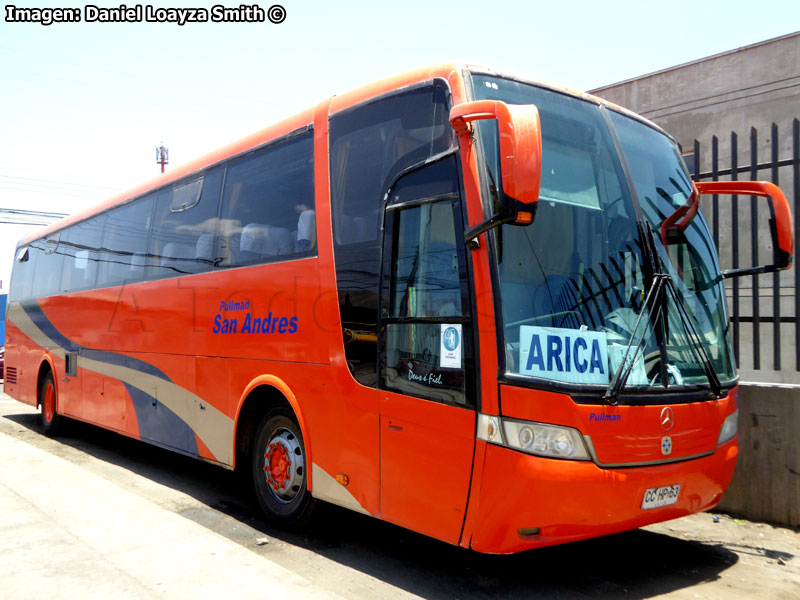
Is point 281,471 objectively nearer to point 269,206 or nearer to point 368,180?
point 269,206

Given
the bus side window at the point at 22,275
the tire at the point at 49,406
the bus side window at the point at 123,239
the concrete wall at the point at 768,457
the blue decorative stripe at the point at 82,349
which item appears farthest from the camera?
the bus side window at the point at 22,275

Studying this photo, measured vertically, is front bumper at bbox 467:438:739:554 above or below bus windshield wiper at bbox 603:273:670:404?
below

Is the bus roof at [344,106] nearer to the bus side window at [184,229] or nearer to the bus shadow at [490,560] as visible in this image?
the bus side window at [184,229]

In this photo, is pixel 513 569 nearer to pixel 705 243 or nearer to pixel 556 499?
pixel 556 499

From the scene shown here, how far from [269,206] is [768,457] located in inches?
200

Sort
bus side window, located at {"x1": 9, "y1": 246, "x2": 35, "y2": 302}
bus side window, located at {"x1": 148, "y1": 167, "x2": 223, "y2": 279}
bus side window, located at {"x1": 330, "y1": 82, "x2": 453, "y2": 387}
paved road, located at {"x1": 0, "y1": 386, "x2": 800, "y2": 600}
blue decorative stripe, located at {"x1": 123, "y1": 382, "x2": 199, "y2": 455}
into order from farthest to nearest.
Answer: bus side window, located at {"x1": 9, "y1": 246, "x2": 35, "y2": 302}
blue decorative stripe, located at {"x1": 123, "y1": 382, "x2": 199, "y2": 455}
bus side window, located at {"x1": 148, "y1": 167, "x2": 223, "y2": 279}
bus side window, located at {"x1": 330, "y1": 82, "x2": 453, "y2": 387}
paved road, located at {"x1": 0, "y1": 386, "x2": 800, "y2": 600}

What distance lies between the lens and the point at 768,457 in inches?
254

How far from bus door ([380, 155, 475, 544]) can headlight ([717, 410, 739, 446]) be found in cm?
194

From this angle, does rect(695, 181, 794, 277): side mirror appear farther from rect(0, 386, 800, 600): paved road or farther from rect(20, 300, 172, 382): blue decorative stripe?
rect(20, 300, 172, 382): blue decorative stripe

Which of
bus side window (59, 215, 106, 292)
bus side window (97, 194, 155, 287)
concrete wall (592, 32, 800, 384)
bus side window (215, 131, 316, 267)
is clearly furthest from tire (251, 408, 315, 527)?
concrete wall (592, 32, 800, 384)

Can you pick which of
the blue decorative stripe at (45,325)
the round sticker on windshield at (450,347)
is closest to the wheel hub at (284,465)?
the round sticker on windshield at (450,347)

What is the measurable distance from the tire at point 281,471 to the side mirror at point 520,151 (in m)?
3.12

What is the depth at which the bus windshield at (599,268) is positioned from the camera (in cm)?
428

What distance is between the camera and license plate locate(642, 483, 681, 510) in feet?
14.6
